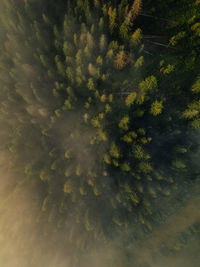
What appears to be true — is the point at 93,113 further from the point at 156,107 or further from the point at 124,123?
the point at 156,107

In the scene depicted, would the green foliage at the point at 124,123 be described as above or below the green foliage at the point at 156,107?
below

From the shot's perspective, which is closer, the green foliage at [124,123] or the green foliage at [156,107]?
the green foliage at [156,107]

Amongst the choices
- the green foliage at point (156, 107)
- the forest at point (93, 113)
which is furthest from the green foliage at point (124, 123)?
the green foliage at point (156, 107)

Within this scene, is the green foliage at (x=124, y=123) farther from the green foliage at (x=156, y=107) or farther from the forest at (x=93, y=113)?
the green foliage at (x=156, y=107)

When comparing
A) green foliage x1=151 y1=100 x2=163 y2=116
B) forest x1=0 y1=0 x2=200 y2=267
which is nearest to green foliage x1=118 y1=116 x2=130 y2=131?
forest x1=0 y1=0 x2=200 y2=267

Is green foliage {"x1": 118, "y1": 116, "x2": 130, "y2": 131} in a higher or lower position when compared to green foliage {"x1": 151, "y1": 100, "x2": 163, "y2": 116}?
lower

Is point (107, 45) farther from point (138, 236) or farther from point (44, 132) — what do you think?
point (138, 236)

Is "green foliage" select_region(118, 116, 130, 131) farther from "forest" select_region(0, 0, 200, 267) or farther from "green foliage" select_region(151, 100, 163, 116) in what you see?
"green foliage" select_region(151, 100, 163, 116)

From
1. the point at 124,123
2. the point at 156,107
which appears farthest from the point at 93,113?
the point at 156,107

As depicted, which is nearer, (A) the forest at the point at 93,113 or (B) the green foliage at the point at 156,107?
(B) the green foliage at the point at 156,107

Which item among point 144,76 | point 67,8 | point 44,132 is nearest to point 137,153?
point 144,76
